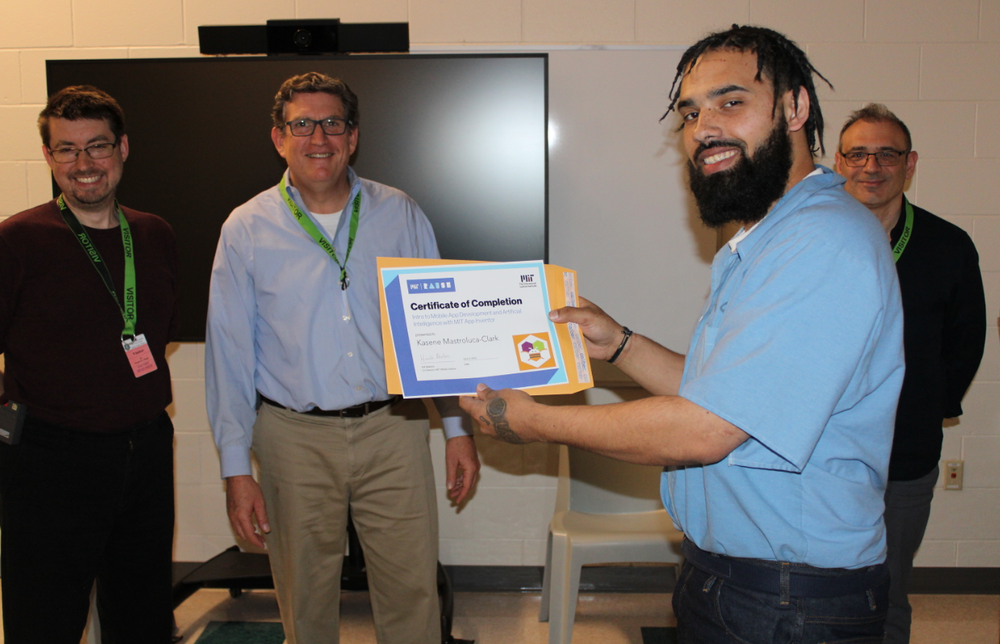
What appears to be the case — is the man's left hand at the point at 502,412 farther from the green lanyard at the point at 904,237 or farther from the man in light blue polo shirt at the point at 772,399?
the green lanyard at the point at 904,237

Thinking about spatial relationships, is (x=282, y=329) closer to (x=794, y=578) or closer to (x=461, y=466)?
(x=461, y=466)

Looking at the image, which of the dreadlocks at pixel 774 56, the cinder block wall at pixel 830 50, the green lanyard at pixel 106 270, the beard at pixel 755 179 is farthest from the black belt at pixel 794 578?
the cinder block wall at pixel 830 50

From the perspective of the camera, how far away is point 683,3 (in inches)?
119

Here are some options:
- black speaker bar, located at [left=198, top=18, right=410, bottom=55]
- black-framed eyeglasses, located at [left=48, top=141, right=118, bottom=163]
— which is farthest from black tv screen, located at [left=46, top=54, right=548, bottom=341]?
black-framed eyeglasses, located at [left=48, top=141, right=118, bottom=163]

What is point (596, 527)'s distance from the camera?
2756 millimetres

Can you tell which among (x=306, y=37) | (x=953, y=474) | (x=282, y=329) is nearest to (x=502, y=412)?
(x=282, y=329)

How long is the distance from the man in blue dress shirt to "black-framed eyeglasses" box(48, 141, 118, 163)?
0.42 m

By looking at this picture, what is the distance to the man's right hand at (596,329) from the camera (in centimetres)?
167

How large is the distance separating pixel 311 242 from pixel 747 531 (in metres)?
1.52

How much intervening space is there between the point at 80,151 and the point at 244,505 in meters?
1.19

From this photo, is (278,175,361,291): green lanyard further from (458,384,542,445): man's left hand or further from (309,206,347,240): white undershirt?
(458,384,542,445): man's left hand

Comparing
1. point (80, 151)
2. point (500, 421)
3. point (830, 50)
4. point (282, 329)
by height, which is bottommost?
point (500, 421)

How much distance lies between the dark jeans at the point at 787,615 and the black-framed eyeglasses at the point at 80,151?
2.08 metres

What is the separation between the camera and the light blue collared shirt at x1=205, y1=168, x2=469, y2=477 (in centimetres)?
210
